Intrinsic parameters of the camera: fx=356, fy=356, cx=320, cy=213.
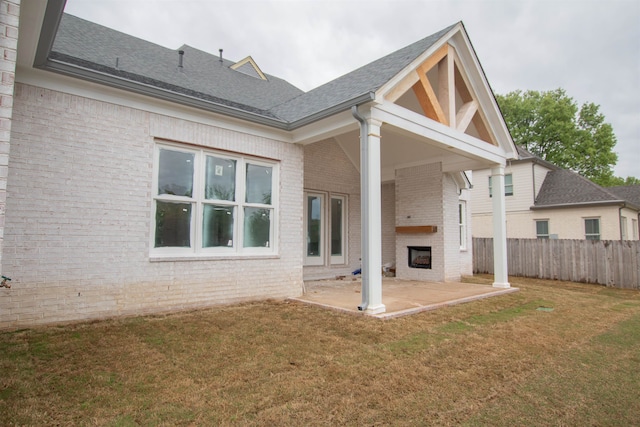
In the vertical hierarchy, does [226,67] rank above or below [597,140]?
below

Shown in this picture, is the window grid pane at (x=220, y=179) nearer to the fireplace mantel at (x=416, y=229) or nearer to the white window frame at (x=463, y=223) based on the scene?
the fireplace mantel at (x=416, y=229)

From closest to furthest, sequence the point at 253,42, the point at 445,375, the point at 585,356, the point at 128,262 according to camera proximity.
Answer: the point at 445,375
the point at 585,356
the point at 128,262
the point at 253,42

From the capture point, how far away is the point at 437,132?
7.27 m

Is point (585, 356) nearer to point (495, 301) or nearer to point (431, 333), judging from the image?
point (431, 333)

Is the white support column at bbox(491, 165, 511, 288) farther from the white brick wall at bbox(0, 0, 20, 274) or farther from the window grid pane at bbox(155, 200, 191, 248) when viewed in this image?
the white brick wall at bbox(0, 0, 20, 274)

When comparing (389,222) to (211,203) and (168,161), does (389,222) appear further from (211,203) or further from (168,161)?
(168,161)

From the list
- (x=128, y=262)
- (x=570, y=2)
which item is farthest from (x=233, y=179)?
(x=570, y=2)

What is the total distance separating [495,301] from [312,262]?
4.66 m

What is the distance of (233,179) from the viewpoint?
6652 millimetres

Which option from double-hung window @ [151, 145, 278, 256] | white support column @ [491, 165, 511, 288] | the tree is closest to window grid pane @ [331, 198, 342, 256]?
double-hung window @ [151, 145, 278, 256]

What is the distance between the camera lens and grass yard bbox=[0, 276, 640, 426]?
2625 millimetres

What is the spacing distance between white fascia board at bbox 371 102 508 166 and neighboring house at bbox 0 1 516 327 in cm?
4

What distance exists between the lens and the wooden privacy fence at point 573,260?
420 inches

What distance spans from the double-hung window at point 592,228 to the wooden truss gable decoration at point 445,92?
10.4 m
